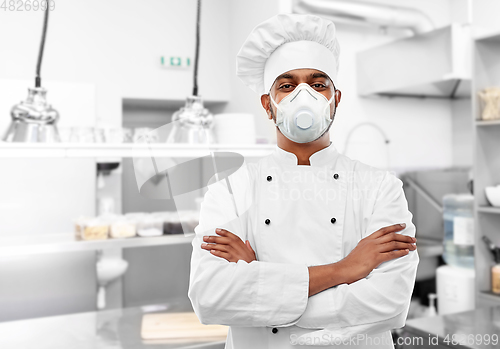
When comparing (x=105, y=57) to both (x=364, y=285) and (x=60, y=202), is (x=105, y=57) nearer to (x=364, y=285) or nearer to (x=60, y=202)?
(x=60, y=202)

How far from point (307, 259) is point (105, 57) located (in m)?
2.23

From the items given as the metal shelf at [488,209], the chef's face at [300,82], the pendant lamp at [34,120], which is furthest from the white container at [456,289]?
the pendant lamp at [34,120]

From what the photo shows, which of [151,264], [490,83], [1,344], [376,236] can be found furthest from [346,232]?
[151,264]

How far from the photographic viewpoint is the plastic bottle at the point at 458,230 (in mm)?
2496

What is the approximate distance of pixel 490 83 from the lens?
7.83ft

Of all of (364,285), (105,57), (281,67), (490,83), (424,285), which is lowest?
(424,285)

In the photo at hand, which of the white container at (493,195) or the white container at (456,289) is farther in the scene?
the white container at (456,289)

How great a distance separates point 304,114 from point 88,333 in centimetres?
126

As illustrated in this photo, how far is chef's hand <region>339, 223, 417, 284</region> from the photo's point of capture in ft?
3.19

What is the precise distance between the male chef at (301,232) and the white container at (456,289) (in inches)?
61.6

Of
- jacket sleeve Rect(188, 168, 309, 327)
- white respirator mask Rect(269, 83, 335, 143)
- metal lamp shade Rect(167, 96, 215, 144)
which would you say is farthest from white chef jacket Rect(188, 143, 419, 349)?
metal lamp shade Rect(167, 96, 215, 144)

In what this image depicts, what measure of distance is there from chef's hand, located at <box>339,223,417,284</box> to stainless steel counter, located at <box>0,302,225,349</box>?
0.81 m

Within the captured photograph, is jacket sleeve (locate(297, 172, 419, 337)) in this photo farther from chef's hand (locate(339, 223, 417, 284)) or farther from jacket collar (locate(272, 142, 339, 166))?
jacket collar (locate(272, 142, 339, 166))

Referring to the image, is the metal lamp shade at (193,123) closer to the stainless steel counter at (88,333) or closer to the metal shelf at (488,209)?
the stainless steel counter at (88,333)
